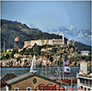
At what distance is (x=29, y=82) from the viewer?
6102mm

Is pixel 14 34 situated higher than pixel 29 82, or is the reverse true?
pixel 14 34

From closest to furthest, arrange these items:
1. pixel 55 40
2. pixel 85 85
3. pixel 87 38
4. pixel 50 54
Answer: pixel 85 85
pixel 87 38
pixel 50 54
pixel 55 40

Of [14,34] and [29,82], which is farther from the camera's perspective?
[14,34]

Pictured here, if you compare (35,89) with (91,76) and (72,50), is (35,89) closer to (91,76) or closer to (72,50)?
(91,76)

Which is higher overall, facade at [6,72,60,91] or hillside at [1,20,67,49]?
hillside at [1,20,67,49]

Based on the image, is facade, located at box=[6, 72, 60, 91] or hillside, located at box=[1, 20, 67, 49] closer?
facade, located at box=[6, 72, 60, 91]

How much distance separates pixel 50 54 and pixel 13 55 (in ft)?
24.4

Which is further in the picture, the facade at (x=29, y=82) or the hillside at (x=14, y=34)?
the hillside at (x=14, y=34)

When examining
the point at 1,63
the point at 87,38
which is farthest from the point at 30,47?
the point at 87,38

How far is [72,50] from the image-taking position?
121 feet

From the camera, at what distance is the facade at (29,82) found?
19.8 feet

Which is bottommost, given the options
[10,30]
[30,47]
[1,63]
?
[1,63]

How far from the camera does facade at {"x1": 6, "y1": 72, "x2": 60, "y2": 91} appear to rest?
19.8 feet

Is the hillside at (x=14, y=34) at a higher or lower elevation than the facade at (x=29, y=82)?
higher
